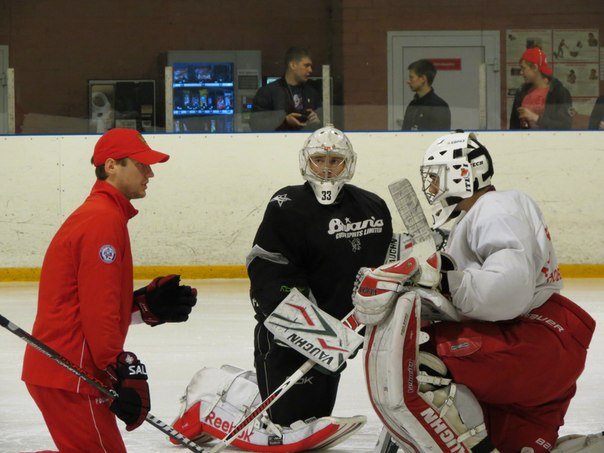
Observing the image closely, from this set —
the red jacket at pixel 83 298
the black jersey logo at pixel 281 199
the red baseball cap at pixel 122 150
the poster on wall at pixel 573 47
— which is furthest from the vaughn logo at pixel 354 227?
the poster on wall at pixel 573 47

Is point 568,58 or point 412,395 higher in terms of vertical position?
point 568,58

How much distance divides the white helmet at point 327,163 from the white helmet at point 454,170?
71 cm

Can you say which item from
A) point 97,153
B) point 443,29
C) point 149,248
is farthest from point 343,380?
point 443,29

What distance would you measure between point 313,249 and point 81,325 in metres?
1.07

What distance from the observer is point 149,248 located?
746cm

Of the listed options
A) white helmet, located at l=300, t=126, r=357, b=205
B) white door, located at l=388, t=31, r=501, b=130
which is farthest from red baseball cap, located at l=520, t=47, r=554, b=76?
white helmet, located at l=300, t=126, r=357, b=205

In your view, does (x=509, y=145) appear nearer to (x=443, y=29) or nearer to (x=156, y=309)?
(x=443, y=29)

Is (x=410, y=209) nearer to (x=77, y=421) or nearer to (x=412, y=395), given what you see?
(x=412, y=395)

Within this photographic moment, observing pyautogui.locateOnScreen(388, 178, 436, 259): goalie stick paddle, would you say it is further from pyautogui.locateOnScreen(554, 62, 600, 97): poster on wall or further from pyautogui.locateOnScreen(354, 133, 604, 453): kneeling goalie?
pyautogui.locateOnScreen(554, 62, 600, 97): poster on wall

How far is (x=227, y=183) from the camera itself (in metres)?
7.54

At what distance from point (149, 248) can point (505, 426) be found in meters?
4.92

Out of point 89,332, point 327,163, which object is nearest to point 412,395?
point 89,332

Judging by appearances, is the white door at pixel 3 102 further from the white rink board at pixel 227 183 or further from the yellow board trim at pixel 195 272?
the yellow board trim at pixel 195 272

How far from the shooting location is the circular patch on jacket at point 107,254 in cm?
244
